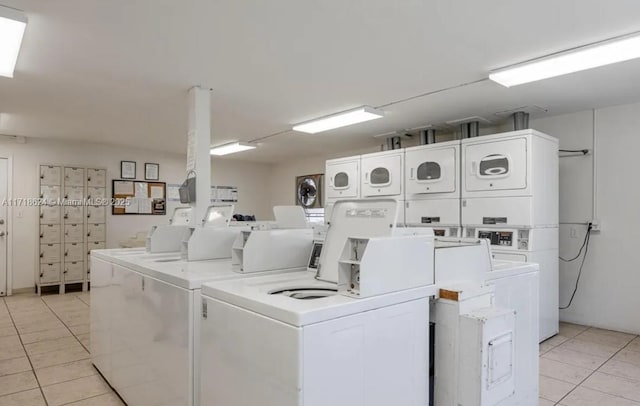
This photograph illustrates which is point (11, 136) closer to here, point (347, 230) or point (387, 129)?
point (387, 129)

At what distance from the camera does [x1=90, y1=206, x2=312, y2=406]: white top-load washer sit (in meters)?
2.00

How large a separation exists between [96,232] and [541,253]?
6.64 meters

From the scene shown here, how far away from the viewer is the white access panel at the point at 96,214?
22.0ft

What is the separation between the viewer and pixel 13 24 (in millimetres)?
Result: 2457

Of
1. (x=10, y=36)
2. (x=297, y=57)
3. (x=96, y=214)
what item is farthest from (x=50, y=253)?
(x=297, y=57)

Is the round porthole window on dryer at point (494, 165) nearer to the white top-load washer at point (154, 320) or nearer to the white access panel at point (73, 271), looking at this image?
the white top-load washer at point (154, 320)

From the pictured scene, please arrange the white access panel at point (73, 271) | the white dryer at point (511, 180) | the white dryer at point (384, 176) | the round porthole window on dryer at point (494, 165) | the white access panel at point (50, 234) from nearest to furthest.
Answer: the white dryer at point (511, 180) < the round porthole window on dryer at point (494, 165) < the white dryer at point (384, 176) < the white access panel at point (50, 234) < the white access panel at point (73, 271)

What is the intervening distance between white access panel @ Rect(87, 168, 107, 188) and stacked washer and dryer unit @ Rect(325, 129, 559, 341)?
5.08 meters

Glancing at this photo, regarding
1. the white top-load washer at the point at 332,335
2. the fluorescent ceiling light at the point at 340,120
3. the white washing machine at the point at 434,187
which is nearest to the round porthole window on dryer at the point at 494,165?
the white washing machine at the point at 434,187

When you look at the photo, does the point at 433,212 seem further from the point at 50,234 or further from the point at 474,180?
the point at 50,234

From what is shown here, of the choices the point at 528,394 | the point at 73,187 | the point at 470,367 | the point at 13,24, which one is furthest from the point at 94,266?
the point at 73,187

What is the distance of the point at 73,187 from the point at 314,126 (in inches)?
168

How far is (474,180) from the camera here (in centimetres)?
442

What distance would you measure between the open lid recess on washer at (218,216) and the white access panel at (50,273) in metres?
4.10
